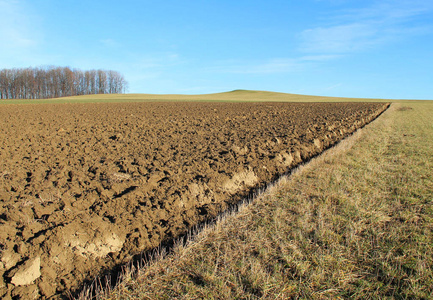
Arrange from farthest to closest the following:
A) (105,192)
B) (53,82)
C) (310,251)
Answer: (53,82) → (105,192) → (310,251)

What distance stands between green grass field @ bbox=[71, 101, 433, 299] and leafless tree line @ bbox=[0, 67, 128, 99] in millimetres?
86650

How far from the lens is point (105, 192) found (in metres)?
4.78

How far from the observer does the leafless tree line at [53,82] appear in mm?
72438

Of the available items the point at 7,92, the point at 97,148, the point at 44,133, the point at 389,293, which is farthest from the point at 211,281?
the point at 7,92

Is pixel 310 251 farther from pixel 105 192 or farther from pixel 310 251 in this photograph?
pixel 105 192

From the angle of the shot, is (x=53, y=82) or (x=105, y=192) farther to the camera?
(x=53, y=82)

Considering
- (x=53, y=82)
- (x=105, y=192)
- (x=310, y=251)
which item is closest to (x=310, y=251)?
(x=310, y=251)

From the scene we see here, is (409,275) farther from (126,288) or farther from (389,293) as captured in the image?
(126,288)

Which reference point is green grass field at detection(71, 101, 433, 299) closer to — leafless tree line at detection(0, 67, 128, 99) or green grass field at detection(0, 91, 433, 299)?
green grass field at detection(0, 91, 433, 299)

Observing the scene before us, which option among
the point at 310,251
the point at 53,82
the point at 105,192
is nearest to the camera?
the point at 310,251

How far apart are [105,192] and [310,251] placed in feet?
11.1

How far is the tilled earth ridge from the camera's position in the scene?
3316mm

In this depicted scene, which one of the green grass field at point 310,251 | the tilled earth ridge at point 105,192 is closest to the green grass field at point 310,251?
the green grass field at point 310,251

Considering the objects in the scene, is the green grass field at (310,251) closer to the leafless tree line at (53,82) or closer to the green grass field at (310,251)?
the green grass field at (310,251)
